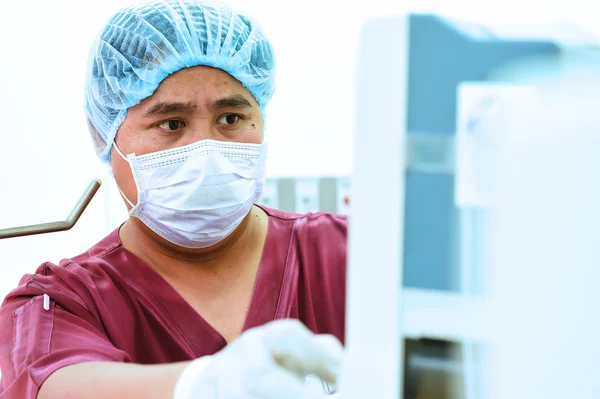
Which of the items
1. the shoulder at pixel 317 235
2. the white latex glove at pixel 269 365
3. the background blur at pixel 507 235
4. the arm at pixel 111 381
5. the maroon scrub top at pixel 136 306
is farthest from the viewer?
the shoulder at pixel 317 235

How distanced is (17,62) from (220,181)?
1053 millimetres

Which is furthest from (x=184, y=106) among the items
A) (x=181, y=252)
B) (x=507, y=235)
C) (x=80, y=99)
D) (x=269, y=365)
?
(x=80, y=99)

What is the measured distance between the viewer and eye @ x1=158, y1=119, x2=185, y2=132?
1.12m

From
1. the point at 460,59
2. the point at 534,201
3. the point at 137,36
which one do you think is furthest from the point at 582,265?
the point at 137,36

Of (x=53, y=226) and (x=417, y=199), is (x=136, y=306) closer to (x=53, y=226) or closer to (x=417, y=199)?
(x=53, y=226)

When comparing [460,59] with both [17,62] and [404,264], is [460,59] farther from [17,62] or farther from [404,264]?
[17,62]

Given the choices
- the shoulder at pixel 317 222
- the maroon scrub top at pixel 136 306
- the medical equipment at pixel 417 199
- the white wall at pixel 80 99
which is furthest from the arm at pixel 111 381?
the white wall at pixel 80 99

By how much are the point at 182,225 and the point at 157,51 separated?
1.08ft

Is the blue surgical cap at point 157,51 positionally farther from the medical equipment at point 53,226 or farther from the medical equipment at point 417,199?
the medical equipment at point 417,199

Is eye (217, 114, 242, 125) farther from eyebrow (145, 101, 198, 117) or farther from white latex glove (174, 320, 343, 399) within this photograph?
white latex glove (174, 320, 343, 399)

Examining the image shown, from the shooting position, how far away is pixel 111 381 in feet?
2.42

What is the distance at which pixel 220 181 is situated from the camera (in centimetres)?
111

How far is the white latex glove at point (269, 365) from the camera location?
541 millimetres

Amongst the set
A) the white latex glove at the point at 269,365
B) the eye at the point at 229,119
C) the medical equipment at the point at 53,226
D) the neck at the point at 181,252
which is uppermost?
the eye at the point at 229,119
